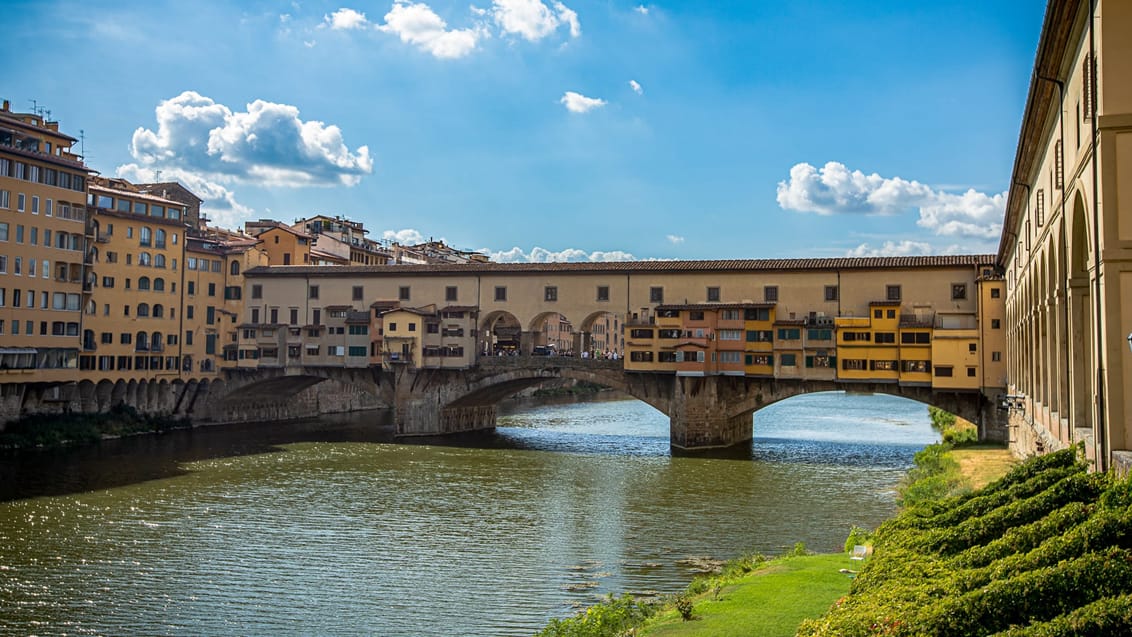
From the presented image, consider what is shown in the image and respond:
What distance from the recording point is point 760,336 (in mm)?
45781

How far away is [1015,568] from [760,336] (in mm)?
35478

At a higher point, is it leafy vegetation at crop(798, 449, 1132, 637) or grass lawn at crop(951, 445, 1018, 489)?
leafy vegetation at crop(798, 449, 1132, 637)

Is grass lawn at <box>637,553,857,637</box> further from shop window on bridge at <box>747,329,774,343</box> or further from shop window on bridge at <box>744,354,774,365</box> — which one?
shop window on bridge at <box>747,329,774,343</box>

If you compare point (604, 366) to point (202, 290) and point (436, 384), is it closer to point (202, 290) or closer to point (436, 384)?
point (436, 384)

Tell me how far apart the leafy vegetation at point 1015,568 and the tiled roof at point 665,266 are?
30518 mm

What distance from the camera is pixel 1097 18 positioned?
1330cm

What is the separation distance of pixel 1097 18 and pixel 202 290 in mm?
53418

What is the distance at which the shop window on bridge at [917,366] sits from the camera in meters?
42.2

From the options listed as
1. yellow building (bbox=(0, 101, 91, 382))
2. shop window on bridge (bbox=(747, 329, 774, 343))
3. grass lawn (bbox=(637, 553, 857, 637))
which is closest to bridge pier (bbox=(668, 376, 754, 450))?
shop window on bridge (bbox=(747, 329, 774, 343))

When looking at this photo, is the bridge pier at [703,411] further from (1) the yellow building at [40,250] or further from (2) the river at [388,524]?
(1) the yellow building at [40,250]

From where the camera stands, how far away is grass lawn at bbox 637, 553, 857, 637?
14.4 metres

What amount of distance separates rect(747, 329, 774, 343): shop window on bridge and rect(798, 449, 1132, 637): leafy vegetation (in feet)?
99.3

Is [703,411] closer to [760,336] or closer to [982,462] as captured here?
[760,336]

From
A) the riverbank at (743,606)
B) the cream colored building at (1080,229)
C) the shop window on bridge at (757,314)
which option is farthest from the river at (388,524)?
the cream colored building at (1080,229)
